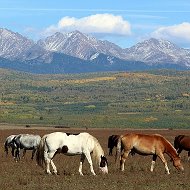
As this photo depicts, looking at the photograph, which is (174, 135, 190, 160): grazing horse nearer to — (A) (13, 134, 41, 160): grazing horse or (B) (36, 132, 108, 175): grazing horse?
(A) (13, 134, 41, 160): grazing horse

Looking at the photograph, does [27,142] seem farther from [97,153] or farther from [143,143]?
[143,143]

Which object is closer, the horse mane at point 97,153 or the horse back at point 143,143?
the horse mane at point 97,153

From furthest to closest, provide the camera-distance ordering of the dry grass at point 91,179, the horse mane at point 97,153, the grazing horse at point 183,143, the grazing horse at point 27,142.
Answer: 1. the grazing horse at point 27,142
2. the grazing horse at point 183,143
3. the horse mane at point 97,153
4. the dry grass at point 91,179

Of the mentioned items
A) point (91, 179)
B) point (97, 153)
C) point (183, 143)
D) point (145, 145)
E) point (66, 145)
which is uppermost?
point (66, 145)

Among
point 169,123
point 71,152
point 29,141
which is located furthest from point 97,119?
point 71,152

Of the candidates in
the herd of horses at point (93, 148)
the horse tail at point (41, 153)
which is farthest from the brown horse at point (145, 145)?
the horse tail at point (41, 153)

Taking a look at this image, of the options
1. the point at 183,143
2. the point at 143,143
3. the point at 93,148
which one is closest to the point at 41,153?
the point at 93,148

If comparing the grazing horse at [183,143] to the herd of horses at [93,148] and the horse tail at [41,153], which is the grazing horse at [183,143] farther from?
the horse tail at [41,153]

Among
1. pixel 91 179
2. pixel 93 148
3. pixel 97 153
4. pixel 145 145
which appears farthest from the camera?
pixel 145 145

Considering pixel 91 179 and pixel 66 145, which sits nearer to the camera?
pixel 91 179

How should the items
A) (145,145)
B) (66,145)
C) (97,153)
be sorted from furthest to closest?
(145,145) < (97,153) < (66,145)

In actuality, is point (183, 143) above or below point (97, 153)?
below

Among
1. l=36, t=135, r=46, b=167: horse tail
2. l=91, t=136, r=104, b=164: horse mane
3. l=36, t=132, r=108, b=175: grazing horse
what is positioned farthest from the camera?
l=91, t=136, r=104, b=164: horse mane

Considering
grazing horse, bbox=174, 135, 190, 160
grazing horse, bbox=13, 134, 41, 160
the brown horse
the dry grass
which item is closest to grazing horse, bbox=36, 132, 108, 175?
the dry grass
